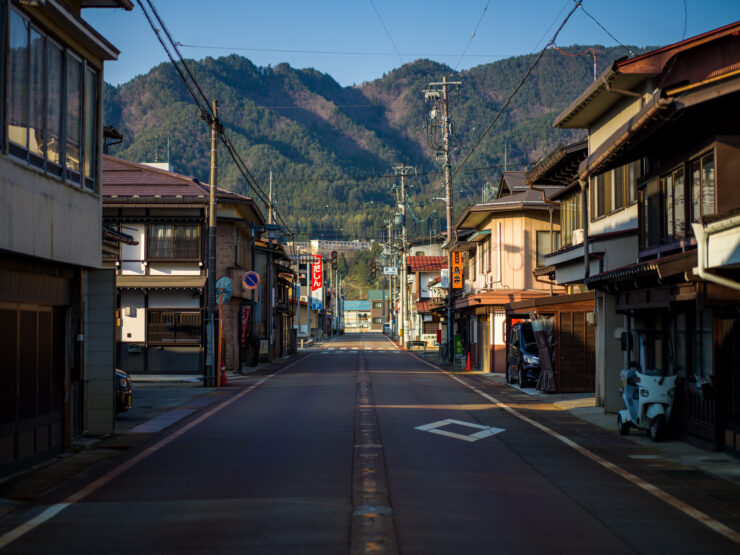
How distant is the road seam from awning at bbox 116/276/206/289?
792 inches

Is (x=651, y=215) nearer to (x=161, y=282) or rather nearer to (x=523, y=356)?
(x=523, y=356)

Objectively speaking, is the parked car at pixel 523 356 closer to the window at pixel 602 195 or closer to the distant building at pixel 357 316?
the window at pixel 602 195

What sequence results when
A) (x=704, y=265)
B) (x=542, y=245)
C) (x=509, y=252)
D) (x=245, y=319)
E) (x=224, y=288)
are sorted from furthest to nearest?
(x=245, y=319), (x=509, y=252), (x=542, y=245), (x=224, y=288), (x=704, y=265)

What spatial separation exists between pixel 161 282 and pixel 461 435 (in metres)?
22.9

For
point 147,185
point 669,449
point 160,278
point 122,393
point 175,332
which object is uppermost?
point 147,185

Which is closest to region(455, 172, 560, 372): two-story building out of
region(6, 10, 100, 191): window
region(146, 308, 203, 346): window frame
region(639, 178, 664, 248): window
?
region(146, 308, 203, 346): window frame

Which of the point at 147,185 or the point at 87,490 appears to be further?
the point at 147,185

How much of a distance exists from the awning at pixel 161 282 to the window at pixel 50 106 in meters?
20.9

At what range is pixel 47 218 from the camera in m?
12.3

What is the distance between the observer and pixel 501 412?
20.1 m

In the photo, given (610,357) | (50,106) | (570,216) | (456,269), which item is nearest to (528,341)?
(570,216)

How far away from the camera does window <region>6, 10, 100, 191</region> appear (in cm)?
1134

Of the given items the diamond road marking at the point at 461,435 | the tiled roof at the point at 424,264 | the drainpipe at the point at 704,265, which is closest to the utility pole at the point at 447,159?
the diamond road marking at the point at 461,435

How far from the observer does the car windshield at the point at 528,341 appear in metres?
29.0
